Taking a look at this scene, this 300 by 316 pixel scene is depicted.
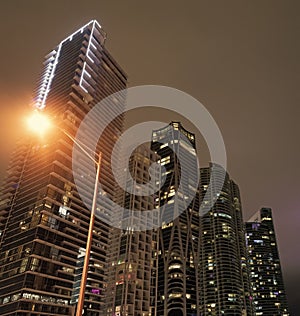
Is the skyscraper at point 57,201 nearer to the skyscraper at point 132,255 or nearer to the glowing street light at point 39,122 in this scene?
the skyscraper at point 132,255

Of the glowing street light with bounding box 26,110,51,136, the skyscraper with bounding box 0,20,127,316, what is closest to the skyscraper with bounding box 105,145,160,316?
the skyscraper with bounding box 0,20,127,316

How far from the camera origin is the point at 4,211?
4577 inches

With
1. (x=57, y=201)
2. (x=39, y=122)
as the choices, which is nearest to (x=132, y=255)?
(x=57, y=201)

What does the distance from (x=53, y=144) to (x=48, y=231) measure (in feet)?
112

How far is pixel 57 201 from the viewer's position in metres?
106

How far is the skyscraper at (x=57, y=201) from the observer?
92.1 meters

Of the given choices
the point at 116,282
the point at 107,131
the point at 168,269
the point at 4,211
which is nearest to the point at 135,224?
the point at 116,282

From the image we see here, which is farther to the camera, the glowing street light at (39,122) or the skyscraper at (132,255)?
the skyscraper at (132,255)

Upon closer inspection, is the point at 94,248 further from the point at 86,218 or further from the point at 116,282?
the point at 116,282

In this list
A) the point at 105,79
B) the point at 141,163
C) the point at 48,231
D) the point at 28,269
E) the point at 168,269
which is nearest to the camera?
the point at 28,269

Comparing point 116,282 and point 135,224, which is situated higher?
point 135,224

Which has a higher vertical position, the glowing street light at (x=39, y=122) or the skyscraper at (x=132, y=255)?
the skyscraper at (x=132, y=255)

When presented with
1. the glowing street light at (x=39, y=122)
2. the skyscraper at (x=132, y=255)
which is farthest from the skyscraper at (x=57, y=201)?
the glowing street light at (x=39, y=122)

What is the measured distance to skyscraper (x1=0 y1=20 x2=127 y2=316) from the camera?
92.1 m
